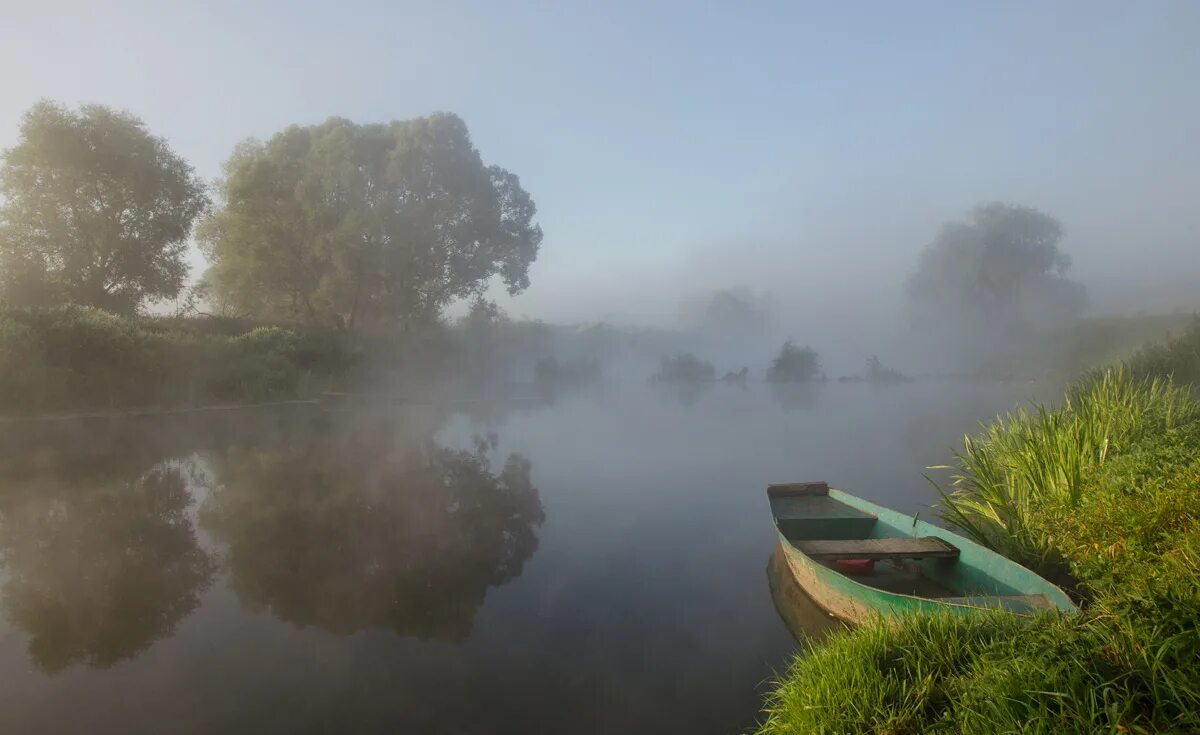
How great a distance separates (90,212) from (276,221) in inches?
328

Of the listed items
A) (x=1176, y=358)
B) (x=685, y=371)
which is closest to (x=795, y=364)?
(x=685, y=371)

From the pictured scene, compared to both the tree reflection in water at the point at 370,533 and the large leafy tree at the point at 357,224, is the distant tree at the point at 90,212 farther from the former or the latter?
the tree reflection in water at the point at 370,533

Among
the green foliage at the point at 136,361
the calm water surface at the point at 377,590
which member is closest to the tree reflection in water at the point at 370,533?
the calm water surface at the point at 377,590

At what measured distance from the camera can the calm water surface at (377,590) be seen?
191 inches

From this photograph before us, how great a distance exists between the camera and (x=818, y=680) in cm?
359

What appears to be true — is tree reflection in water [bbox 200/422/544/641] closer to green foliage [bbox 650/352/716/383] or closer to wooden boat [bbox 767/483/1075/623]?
wooden boat [bbox 767/483/1075/623]

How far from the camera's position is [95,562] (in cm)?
750

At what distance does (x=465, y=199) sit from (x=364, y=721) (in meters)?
37.3

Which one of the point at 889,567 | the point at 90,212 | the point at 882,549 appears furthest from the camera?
the point at 90,212

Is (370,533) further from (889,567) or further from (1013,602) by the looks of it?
(1013,602)

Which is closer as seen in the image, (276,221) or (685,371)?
(276,221)

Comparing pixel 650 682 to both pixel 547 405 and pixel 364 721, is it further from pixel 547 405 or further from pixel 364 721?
pixel 547 405

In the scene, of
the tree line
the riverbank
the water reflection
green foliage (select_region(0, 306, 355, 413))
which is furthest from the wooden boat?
the tree line

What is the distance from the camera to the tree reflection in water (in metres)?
6.71
